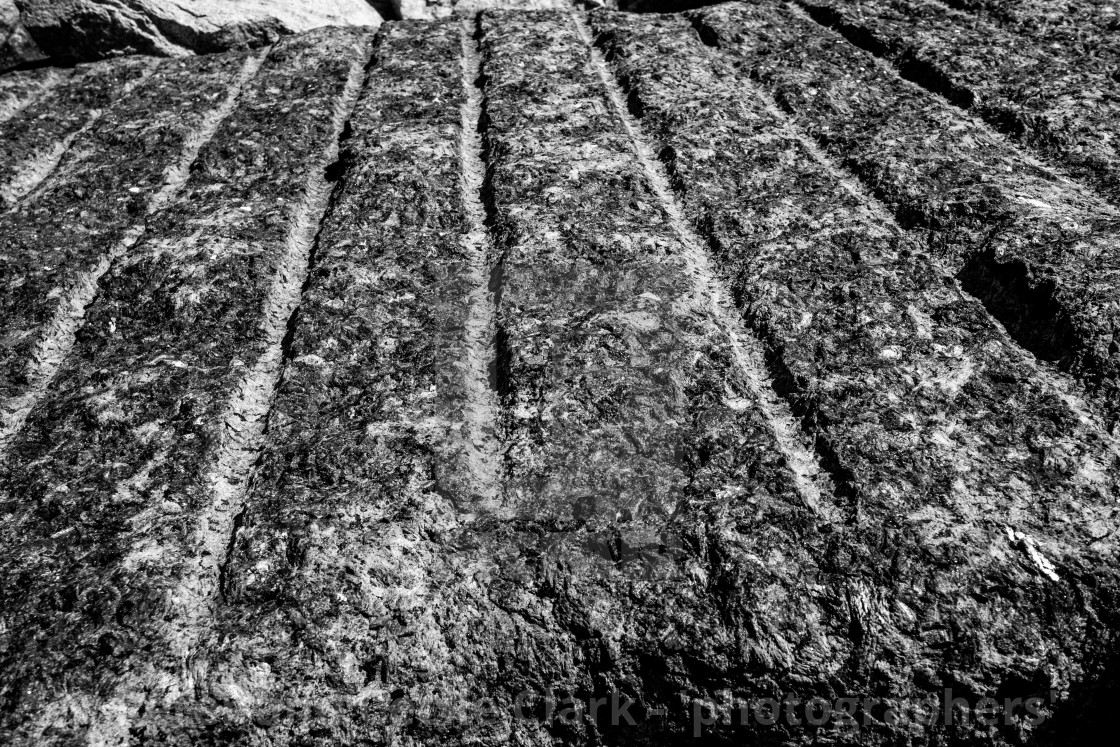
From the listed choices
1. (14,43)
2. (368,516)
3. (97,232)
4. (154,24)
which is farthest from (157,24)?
(368,516)

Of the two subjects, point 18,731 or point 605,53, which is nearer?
point 18,731

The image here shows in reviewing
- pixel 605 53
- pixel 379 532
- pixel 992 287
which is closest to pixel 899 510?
pixel 992 287

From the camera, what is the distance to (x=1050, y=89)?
1.69 meters

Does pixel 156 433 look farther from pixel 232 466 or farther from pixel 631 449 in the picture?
pixel 631 449

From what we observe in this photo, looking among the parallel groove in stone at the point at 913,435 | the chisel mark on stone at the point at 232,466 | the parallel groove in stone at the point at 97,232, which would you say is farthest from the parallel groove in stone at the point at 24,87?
the parallel groove in stone at the point at 913,435

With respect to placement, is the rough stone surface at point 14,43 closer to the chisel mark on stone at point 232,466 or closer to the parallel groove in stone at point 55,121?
the parallel groove in stone at point 55,121

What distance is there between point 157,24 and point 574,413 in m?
1.89

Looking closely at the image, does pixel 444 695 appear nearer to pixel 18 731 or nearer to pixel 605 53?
pixel 18 731

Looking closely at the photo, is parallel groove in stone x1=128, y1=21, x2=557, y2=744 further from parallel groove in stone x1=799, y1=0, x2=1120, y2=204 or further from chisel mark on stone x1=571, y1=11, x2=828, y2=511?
parallel groove in stone x1=799, y1=0, x2=1120, y2=204

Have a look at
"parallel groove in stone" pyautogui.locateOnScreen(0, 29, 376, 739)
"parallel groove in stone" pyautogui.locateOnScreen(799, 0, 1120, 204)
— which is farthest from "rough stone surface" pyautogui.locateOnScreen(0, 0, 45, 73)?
"parallel groove in stone" pyautogui.locateOnScreen(799, 0, 1120, 204)

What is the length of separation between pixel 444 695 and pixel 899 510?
1.86ft

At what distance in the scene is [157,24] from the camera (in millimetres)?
2230

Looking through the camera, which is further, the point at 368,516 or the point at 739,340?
the point at 739,340

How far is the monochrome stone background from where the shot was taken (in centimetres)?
90
